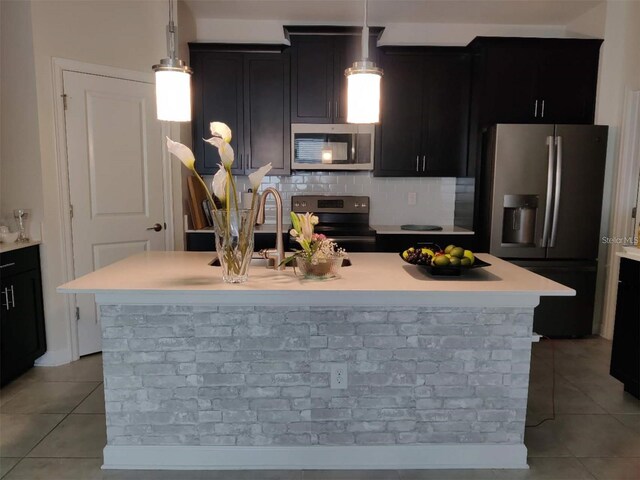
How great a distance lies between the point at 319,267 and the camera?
207 centimetres

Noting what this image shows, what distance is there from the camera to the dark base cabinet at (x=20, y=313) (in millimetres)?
2836

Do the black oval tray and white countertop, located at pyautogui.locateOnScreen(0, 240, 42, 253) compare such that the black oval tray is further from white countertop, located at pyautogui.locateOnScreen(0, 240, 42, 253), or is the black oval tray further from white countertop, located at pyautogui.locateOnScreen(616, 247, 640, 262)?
white countertop, located at pyautogui.locateOnScreen(0, 240, 42, 253)

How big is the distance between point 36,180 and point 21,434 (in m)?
1.63

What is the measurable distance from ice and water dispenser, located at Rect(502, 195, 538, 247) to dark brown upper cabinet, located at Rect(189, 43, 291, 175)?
1.94 metres

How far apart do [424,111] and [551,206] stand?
Result: 4.39 ft

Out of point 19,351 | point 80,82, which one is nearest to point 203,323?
point 19,351

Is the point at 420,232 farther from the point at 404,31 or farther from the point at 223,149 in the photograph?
the point at 223,149

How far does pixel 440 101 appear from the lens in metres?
4.14

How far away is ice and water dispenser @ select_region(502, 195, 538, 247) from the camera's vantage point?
3785 millimetres

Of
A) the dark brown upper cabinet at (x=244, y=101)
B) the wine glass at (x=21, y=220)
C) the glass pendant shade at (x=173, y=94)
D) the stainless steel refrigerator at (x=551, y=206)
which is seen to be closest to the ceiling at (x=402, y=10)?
the dark brown upper cabinet at (x=244, y=101)

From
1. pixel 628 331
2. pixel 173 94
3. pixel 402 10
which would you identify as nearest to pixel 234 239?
pixel 173 94

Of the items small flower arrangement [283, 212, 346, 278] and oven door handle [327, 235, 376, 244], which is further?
oven door handle [327, 235, 376, 244]

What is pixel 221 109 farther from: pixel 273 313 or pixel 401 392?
pixel 401 392

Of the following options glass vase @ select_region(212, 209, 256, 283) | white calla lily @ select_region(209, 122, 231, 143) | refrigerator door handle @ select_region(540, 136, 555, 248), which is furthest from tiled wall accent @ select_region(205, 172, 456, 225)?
white calla lily @ select_region(209, 122, 231, 143)
